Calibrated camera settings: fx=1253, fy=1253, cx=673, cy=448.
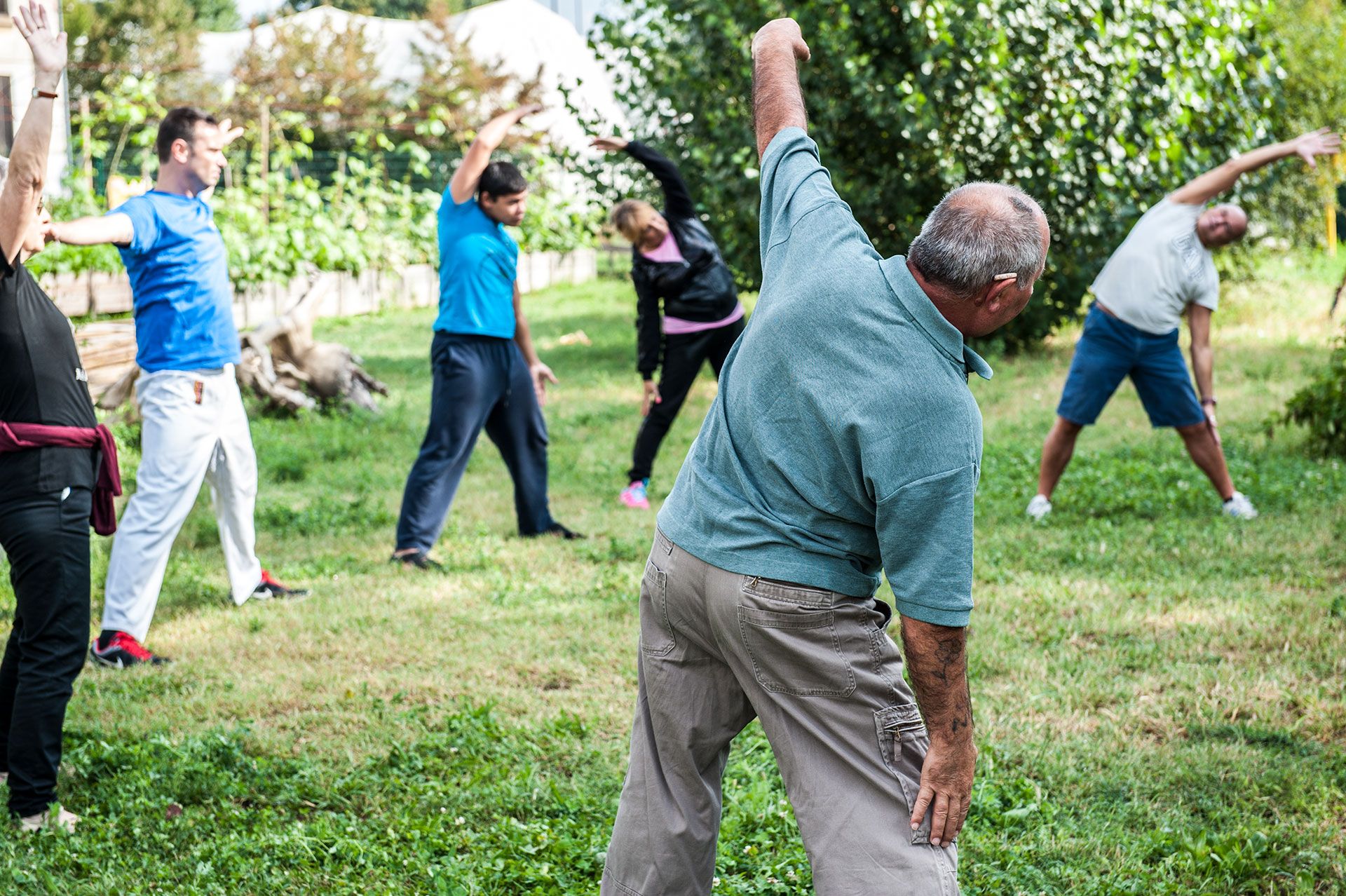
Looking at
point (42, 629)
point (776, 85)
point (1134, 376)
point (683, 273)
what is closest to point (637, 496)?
point (683, 273)

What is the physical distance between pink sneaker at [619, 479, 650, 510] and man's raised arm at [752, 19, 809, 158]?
15.8ft

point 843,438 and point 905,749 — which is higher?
point 843,438

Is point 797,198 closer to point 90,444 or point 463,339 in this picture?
point 90,444

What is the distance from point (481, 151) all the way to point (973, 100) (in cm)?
626

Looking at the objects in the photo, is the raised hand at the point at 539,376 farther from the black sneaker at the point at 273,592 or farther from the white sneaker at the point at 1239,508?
the white sneaker at the point at 1239,508

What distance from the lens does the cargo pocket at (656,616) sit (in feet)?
8.61

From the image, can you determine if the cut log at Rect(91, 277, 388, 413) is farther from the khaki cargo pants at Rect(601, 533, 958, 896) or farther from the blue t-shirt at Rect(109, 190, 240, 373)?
the khaki cargo pants at Rect(601, 533, 958, 896)

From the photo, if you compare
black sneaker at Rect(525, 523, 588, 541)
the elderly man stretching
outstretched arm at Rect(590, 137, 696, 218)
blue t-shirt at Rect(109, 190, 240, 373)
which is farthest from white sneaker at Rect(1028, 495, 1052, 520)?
the elderly man stretching

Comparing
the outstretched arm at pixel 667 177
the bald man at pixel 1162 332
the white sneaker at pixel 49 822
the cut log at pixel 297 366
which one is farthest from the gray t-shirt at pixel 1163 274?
the cut log at pixel 297 366

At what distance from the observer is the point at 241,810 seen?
3822 mm

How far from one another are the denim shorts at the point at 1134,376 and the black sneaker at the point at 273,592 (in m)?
4.22

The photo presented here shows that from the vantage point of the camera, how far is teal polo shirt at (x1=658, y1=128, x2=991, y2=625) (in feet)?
7.43

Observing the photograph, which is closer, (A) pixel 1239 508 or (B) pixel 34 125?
(B) pixel 34 125

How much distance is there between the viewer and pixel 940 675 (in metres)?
2.36
